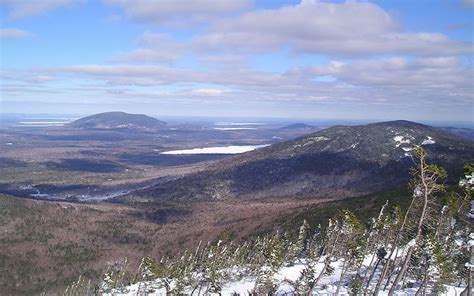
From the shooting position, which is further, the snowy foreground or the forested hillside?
the snowy foreground

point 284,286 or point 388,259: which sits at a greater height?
point 388,259

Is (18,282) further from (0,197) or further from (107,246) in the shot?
(0,197)

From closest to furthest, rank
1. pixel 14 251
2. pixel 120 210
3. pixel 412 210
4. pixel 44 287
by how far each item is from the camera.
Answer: pixel 412 210
pixel 44 287
pixel 14 251
pixel 120 210

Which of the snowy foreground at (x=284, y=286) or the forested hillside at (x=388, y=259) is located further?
the snowy foreground at (x=284, y=286)

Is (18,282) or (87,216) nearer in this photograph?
(18,282)

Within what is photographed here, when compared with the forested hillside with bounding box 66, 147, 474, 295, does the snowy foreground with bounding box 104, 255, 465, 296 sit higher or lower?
lower

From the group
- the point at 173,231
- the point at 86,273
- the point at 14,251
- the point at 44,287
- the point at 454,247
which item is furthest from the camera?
the point at 173,231

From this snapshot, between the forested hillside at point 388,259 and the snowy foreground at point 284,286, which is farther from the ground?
the forested hillside at point 388,259

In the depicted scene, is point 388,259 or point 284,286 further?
point 284,286

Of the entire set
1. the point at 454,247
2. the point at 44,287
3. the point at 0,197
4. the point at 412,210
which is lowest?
the point at 44,287

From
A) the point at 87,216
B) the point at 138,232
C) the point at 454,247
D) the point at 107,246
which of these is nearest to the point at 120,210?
the point at 87,216

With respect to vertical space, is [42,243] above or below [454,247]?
below
